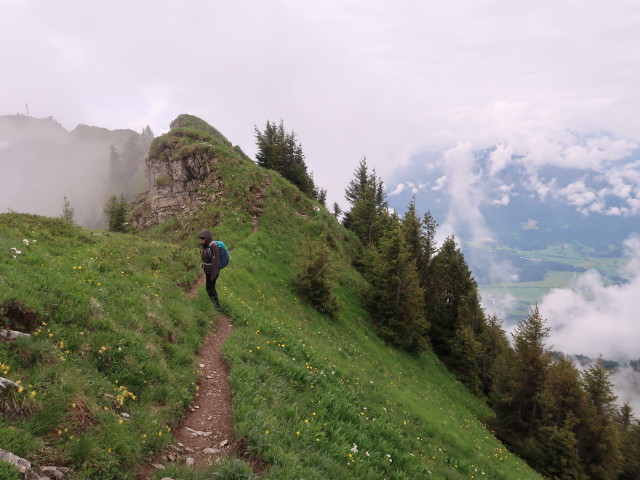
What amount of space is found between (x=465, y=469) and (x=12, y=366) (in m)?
14.5

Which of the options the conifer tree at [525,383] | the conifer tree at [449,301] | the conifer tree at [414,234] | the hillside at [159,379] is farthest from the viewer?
the conifer tree at [449,301]

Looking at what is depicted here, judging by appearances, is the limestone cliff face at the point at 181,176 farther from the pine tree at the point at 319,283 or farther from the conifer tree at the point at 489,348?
the conifer tree at the point at 489,348

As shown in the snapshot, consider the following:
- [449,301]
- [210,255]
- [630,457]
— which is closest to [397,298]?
[449,301]

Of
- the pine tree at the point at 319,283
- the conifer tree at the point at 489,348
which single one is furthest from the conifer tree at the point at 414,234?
the pine tree at the point at 319,283

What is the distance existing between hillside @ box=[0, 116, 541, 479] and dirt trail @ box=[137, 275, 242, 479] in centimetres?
27

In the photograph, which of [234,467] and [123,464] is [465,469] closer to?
[234,467]

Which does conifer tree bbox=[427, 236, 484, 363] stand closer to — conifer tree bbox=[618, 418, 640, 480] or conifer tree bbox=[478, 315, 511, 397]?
conifer tree bbox=[478, 315, 511, 397]

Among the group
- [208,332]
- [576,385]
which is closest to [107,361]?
[208,332]

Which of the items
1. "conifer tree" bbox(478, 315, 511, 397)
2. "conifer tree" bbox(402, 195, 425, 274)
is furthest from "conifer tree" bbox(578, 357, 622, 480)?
"conifer tree" bbox(402, 195, 425, 274)

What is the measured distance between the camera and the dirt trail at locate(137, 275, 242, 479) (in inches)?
228

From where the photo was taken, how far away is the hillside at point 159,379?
5148 mm

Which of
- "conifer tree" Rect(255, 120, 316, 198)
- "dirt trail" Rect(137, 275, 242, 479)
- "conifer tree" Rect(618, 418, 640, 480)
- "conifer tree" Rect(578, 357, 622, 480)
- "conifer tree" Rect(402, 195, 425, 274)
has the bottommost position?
"conifer tree" Rect(618, 418, 640, 480)

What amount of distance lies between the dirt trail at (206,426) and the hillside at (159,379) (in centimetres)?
27

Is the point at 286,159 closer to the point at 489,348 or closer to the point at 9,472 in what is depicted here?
the point at 489,348
